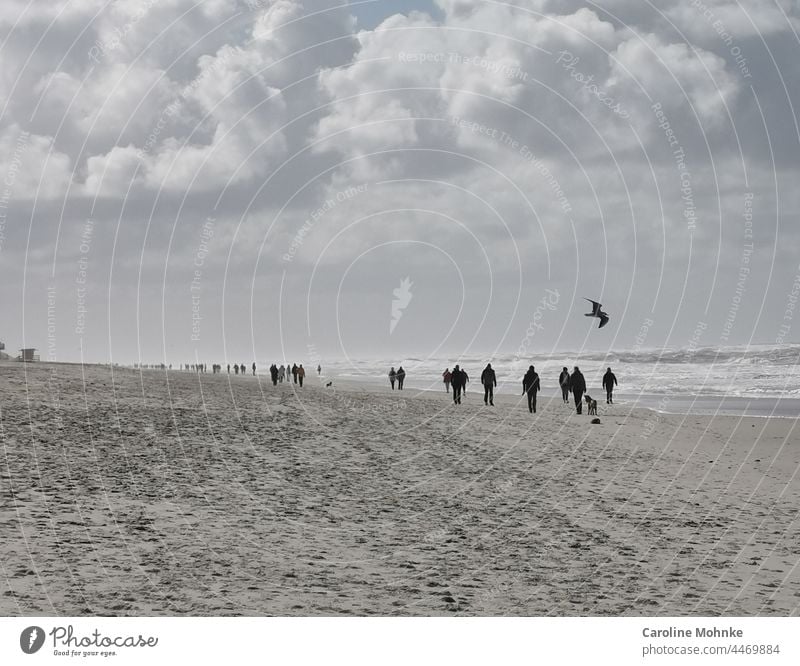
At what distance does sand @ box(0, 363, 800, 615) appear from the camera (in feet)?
29.3

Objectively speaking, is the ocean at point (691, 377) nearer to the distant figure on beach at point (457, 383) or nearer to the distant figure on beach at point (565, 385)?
the distant figure on beach at point (565, 385)

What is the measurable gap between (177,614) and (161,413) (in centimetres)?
1510

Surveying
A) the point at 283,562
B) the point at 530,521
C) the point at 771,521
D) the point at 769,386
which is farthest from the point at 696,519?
the point at 769,386

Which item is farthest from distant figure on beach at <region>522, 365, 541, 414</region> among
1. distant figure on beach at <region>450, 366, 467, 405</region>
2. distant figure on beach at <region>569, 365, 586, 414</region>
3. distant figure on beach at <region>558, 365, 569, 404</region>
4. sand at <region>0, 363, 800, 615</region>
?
sand at <region>0, 363, 800, 615</region>

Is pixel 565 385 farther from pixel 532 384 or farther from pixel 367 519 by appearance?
pixel 367 519

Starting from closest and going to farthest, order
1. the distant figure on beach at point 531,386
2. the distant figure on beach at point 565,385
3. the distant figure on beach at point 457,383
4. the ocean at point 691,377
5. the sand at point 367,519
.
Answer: the sand at point 367,519, the distant figure on beach at point 531,386, the distant figure on beach at point 457,383, the distant figure on beach at point 565,385, the ocean at point 691,377

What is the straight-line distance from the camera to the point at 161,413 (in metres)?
22.4

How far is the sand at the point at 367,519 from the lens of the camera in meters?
8.94

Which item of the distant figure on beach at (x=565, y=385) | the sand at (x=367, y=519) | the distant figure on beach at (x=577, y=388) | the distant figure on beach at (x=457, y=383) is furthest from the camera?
the distant figure on beach at (x=565, y=385)

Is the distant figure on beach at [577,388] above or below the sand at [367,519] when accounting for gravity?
above

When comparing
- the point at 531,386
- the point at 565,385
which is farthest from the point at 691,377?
the point at 531,386

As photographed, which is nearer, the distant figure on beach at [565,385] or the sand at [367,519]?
the sand at [367,519]

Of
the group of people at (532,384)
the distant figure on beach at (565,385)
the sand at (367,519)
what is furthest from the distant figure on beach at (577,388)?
the sand at (367,519)

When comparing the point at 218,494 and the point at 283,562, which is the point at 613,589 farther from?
the point at 218,494
